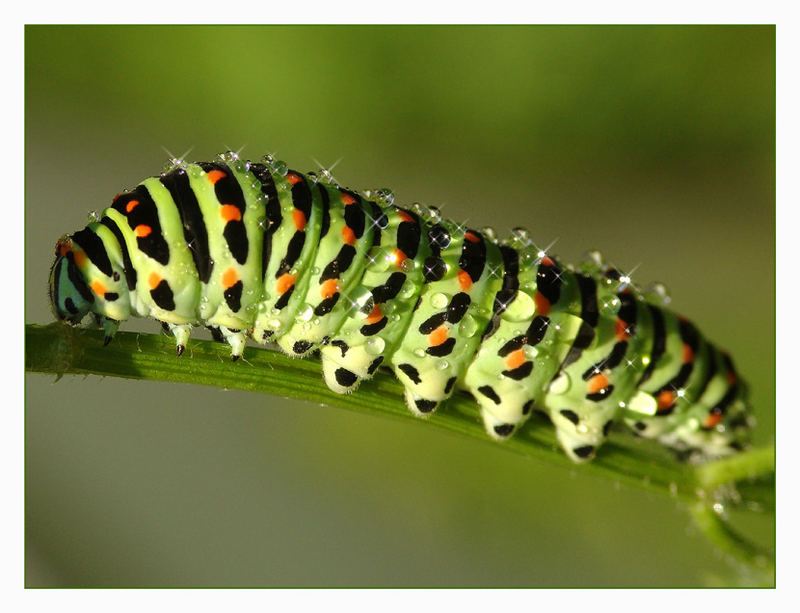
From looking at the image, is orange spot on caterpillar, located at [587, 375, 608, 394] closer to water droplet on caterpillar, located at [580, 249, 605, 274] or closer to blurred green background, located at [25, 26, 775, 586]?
water droplet on caterpillar, located at [580, 249, 605, 274]

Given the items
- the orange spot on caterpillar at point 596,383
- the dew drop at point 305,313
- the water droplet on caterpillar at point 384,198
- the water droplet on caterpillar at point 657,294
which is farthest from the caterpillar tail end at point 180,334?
the water droplet on caterpillar at point 657,294

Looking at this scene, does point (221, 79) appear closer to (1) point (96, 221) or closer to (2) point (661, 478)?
(1) point (96, 221)

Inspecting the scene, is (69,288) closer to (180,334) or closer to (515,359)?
(180,334)

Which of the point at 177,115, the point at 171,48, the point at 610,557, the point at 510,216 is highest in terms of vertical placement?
the point at 171,48

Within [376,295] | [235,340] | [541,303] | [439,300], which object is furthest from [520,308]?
[235,340]

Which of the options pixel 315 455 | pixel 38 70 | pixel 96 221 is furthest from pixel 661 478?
pixel 38 70
